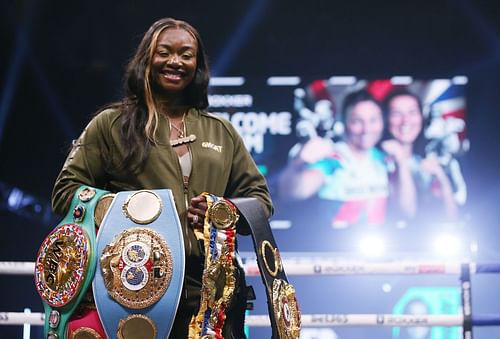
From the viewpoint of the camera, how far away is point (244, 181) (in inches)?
65.4

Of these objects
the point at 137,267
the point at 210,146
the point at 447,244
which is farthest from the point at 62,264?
the point at 447,244

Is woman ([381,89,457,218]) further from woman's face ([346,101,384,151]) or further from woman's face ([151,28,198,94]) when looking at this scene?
woman's face ([151,28,198,94])

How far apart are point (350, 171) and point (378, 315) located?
1957 mm

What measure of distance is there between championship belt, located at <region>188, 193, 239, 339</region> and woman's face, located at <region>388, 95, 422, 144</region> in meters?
3.25

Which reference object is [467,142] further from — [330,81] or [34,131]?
[34,131]

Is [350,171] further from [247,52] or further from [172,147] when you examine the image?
[172,147]

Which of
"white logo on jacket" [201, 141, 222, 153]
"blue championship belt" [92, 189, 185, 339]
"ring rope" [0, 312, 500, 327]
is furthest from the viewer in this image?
"ring rope" [0, 312, 500, 327]

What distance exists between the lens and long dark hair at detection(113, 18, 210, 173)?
154 cm

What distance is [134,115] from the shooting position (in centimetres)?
160

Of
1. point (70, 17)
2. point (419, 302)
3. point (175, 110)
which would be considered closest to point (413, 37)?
point (419, 302)

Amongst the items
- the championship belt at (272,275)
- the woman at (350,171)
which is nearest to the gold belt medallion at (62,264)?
the championship belt at (272,275)

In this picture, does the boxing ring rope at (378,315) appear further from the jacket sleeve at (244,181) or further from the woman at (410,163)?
the woman at (410,163)

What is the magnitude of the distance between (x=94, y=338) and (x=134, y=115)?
1.50 ft

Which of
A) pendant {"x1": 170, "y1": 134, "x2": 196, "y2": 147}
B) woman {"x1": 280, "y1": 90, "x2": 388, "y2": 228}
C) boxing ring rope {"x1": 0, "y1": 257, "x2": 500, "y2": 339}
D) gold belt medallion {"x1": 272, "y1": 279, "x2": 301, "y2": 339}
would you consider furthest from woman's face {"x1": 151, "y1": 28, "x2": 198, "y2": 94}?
woman {"x1": 280, "y1": 90, "x2": 388, "y2": 228}
